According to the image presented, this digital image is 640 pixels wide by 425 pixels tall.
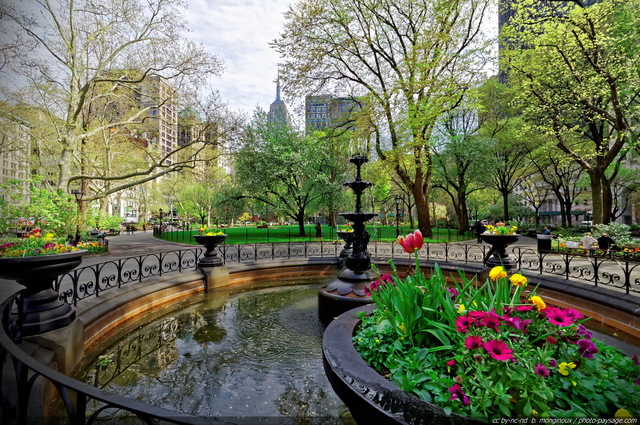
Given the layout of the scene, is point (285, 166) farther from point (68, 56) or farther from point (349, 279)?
point (349, 279)

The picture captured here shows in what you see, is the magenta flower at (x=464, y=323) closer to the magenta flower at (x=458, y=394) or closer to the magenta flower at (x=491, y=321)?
the magenta flower at (x=491, y=321)

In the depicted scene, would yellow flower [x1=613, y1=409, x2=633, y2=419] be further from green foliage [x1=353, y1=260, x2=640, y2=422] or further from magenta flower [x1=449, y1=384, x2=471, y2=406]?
magenta flower [x1=449, y1=384, x2=471, y2=406]

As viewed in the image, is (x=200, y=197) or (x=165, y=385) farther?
(x=200, y=197)

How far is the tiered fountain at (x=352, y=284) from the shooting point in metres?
6.09

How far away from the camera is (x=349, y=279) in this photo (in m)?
6.60

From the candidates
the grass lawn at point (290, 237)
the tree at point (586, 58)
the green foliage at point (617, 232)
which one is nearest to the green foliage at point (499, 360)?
the grass lawn at point (290, 237)

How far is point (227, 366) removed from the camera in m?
4.33

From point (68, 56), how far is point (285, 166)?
14750mm

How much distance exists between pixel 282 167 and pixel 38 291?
1988cm

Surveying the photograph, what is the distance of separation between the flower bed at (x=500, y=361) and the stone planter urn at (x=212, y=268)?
687 centimetres

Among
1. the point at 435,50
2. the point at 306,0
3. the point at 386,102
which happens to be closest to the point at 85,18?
the point at 306,0

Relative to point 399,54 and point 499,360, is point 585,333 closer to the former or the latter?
point 499,360

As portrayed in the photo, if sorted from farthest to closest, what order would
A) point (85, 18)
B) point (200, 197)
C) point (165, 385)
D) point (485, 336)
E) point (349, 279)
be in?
point (200, 197), point (85, 18), point (349, 279), point (165, 385), point (485, 336)

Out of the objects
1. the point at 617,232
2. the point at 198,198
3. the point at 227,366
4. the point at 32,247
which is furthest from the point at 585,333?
the point at 198,198
